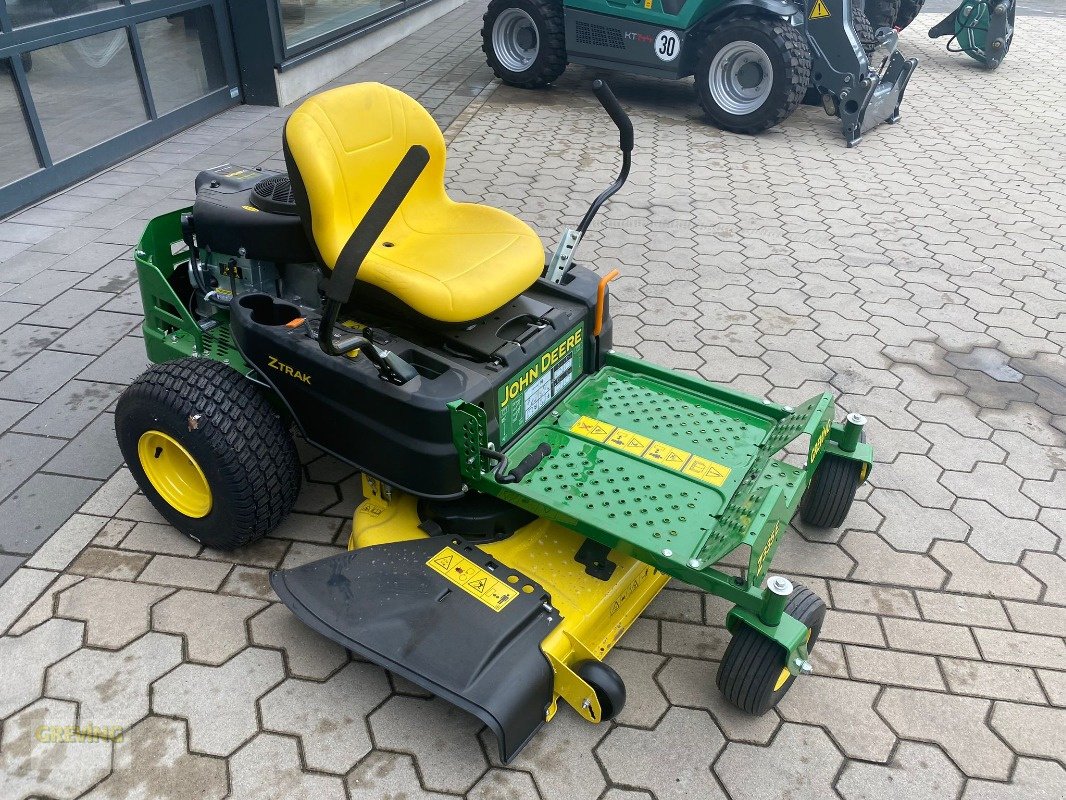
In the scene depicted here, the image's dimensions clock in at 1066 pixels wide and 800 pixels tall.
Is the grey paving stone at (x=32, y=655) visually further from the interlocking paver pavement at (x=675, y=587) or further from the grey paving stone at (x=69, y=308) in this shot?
the grey paving stone at (x=69, y=308)

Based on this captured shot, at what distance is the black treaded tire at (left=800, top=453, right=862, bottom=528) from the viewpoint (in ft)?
9.82

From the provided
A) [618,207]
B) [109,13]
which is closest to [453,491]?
[618,207]

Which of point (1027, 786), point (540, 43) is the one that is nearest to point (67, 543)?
point (1027, 786)

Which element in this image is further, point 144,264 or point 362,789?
point 144,264

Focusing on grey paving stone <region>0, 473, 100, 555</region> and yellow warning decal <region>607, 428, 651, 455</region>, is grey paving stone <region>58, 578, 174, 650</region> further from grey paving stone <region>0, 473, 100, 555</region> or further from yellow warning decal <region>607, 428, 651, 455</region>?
yellow warning decal <region>607, 428, 651, 455</region>

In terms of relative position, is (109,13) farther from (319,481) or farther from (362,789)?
(362,789)

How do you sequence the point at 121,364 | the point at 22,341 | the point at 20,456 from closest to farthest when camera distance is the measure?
the point at 20,456 < the point at 121,364 < the point at 22,341

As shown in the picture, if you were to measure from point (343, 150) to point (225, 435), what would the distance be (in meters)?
1.00

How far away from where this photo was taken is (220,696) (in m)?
2.45

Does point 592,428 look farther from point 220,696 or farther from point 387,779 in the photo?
point 220,696

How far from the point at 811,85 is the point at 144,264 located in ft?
21.3

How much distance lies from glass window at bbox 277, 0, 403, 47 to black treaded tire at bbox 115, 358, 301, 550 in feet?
19.3

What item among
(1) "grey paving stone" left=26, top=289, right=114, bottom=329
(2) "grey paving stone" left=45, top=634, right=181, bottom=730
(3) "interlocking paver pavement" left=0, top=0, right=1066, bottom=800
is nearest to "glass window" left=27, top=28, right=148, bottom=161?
(3) "interlocking paver pavement" left=0, top=0, right=1066, bottom=800

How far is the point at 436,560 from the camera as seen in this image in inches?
99.0
